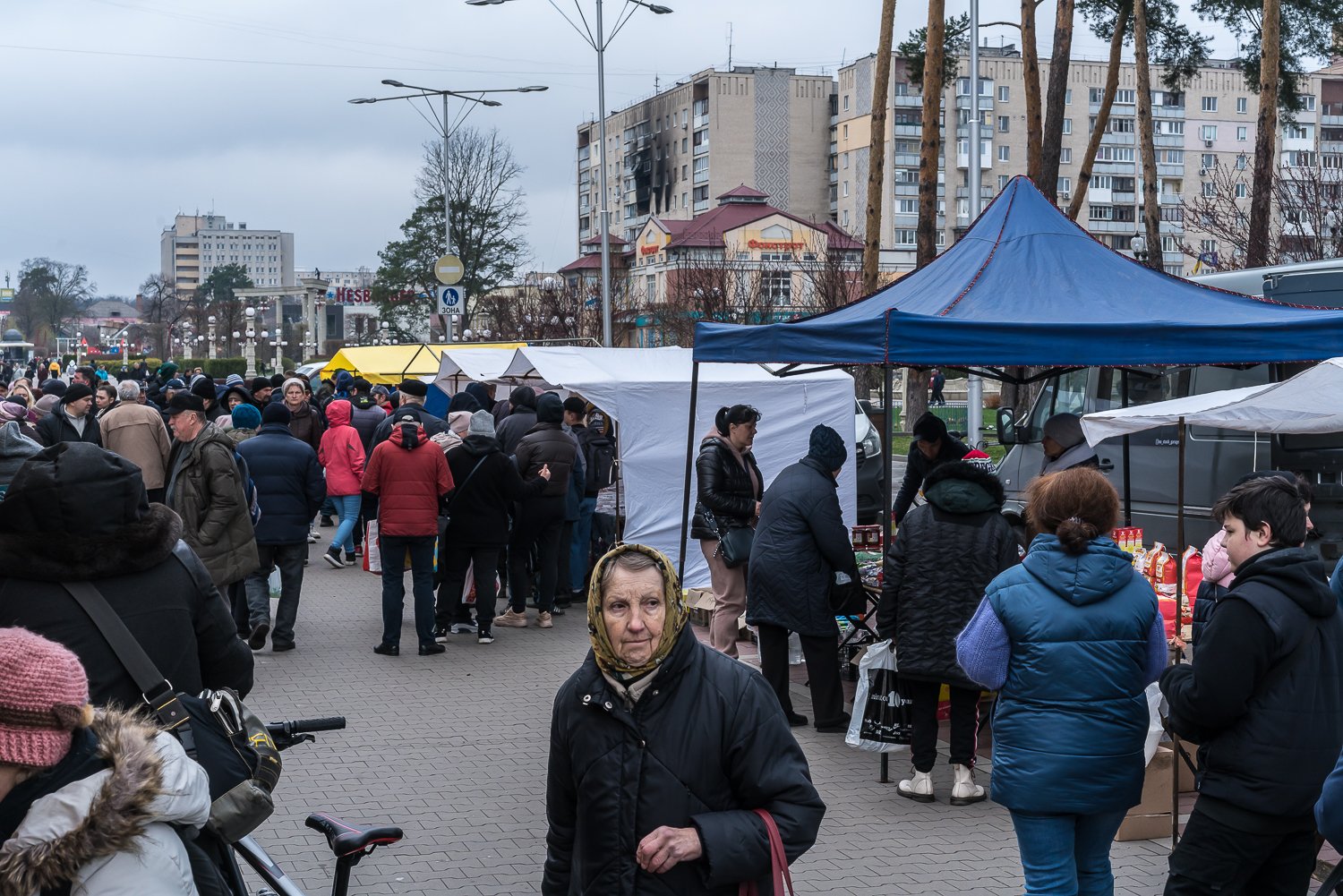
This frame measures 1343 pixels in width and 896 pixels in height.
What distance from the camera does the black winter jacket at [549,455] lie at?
11.6m

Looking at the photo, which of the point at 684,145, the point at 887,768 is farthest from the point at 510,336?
the point at 887,768

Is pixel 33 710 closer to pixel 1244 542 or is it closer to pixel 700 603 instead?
pixel 1244 542

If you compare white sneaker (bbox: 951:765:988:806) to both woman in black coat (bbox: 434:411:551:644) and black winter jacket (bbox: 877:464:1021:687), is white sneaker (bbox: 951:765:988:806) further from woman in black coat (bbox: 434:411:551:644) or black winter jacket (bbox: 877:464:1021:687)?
woman in black coat (bbox: 434:411:551:644)

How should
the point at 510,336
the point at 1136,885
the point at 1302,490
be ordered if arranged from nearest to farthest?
1. the point at 1302,490
2. the point at 1136,885
3. the point at 510,336

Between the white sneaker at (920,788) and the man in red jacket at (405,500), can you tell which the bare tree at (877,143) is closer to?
the man in red jacket at (405,500)

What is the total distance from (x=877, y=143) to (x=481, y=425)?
48.2 feet

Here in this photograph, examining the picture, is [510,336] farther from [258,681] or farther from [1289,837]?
[1289,837]

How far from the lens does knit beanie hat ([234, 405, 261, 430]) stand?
11.0m

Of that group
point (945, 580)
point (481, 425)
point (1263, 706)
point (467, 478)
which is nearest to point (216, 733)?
point (1263, 706)

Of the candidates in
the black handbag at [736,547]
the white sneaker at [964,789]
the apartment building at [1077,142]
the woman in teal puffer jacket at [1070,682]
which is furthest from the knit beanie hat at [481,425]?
the apartment building at [1077,142]

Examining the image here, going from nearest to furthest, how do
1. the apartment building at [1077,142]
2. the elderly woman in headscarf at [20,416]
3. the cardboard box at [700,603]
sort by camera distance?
the cardboard box at [700,603] → the elderly woman in headscarf at [20,416] → the apartment building at [1077,142]

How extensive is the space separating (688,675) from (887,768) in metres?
4.77

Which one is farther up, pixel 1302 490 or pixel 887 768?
pixel 1302 490

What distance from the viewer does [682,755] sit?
→ 10.2 ft
